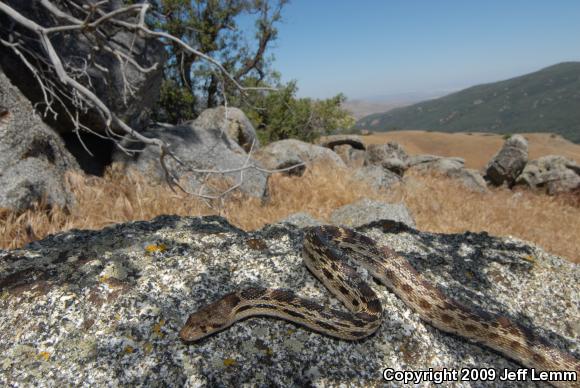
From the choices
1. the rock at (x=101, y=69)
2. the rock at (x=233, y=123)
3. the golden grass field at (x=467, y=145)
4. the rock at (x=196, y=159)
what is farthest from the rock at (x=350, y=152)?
the golden grass field at (x=467, y=145)

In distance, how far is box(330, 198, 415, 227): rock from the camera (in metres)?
8.17

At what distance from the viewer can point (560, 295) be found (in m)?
4.04

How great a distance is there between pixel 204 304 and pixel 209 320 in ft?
1.15

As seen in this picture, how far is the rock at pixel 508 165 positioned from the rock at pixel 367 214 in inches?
571

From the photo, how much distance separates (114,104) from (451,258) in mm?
7604

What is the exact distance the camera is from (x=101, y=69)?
7.41m

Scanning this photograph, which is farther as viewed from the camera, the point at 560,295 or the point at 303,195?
the point at 303,195

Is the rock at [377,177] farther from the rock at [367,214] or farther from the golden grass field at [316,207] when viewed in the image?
the rock at [367,214]

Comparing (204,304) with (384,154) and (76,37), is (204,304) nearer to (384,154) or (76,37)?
(76,37)

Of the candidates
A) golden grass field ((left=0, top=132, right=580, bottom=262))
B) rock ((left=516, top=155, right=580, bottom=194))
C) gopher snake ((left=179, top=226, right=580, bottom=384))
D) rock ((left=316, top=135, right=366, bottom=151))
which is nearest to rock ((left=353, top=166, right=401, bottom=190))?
golden grass field ((left=0, top=132, right=580, bottom=262))

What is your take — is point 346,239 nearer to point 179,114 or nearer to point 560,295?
point 560,295

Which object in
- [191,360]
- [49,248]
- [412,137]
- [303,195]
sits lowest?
[412,137]

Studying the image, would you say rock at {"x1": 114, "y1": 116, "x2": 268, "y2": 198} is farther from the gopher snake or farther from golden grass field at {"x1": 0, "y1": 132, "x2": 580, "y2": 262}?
the gopher snake

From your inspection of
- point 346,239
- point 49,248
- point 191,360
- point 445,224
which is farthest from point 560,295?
point 445,224
